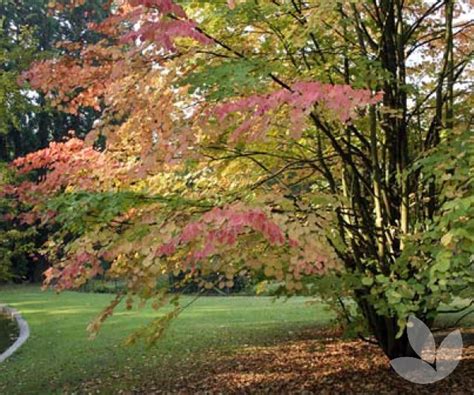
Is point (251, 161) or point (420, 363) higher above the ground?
point (251, 161)

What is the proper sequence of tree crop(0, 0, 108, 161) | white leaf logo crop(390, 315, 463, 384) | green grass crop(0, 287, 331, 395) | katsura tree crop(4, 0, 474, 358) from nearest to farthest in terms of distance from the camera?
katsura tree crop(4, 0, 474, 358)
white leaf logo crop(390, 315, 463, 384)
green grass crop(0, 287, 331, 395)
tree crop(0, 0, 108, 161)

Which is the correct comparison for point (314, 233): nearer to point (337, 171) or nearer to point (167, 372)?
point (337, 171)

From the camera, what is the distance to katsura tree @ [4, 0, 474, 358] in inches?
109

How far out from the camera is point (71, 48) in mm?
3941

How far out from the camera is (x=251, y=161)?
5.02 meters

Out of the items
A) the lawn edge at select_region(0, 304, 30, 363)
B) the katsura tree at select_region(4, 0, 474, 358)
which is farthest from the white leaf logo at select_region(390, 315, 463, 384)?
the lawn edge at select_region(0, 304, 30, 363)

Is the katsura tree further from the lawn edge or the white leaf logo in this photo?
the lawn edge

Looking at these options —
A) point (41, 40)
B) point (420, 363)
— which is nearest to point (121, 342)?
point (420, 363)

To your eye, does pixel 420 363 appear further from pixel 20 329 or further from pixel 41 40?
pixel 41 40

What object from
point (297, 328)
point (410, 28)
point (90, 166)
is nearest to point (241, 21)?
point (90, 166)

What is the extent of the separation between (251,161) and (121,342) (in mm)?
5607

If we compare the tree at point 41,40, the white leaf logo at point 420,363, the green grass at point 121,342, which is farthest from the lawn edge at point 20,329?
the tree at point 41,40

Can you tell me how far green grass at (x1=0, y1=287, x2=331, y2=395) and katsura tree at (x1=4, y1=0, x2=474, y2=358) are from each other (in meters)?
1.04

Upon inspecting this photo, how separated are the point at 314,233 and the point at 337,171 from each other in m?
3.04
